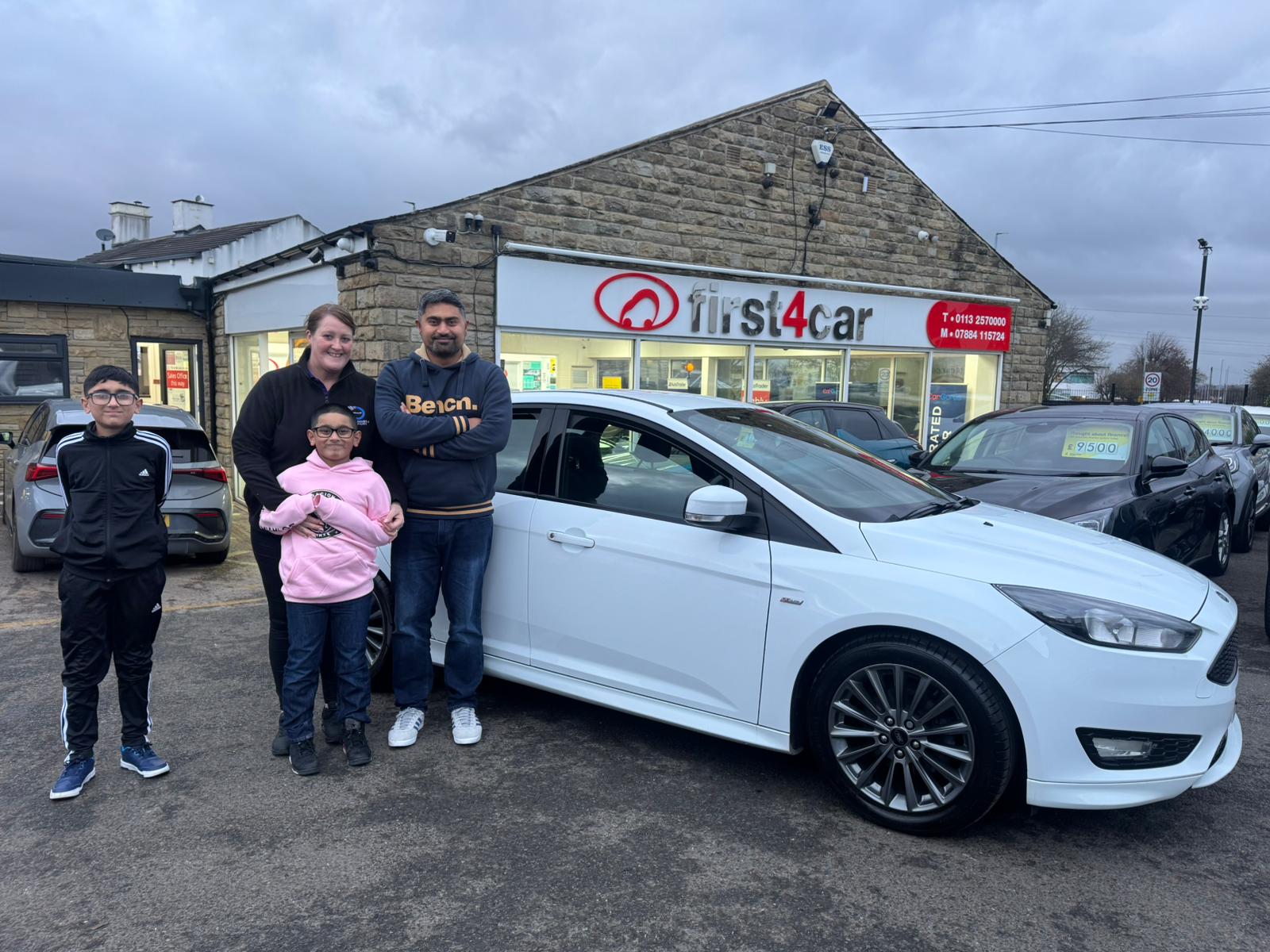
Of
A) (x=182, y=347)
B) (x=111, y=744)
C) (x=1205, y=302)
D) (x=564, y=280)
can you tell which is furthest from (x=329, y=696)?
(x=1205, y=302)

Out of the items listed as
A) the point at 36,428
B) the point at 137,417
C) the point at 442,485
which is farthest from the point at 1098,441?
the point at 36,428

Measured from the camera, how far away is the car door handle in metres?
3.69

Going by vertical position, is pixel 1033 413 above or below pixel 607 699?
above

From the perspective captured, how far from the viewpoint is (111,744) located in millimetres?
3869

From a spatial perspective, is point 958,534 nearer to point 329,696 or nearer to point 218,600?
point 329,696

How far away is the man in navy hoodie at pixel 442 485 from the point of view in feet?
12.1

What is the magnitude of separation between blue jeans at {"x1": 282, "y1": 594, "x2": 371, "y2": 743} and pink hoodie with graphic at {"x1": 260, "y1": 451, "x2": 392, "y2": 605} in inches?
2.9

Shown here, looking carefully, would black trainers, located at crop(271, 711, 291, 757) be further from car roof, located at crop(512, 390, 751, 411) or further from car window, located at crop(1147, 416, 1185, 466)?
car window, located at crop(1147, 416, 1185, 466)

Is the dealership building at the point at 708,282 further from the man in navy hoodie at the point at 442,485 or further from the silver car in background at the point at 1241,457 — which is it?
the man in navy hoodie at the point at 442,485

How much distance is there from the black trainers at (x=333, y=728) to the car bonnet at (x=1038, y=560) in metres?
2.40

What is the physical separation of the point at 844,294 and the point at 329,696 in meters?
10.6

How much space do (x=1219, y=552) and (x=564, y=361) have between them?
6917 millimetres

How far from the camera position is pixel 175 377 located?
12.6m

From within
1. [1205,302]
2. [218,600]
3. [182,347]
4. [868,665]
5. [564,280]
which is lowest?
[218,600]
